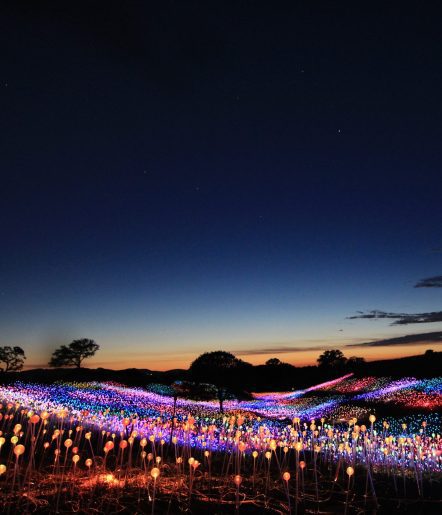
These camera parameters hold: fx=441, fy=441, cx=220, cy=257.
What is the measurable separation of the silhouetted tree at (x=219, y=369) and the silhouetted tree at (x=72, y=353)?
133 feet

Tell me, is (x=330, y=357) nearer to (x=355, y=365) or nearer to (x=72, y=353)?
(x=355, y=365)

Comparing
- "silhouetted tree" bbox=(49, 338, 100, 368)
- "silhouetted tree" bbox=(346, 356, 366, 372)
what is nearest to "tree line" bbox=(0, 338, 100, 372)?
"silhouetted tree" bbox=(49, 338, 100, 368)

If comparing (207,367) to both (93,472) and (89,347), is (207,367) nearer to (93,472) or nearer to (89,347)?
(93,472)

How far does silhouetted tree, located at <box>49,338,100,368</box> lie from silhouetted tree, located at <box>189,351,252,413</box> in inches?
1595

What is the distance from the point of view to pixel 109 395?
2756 cm

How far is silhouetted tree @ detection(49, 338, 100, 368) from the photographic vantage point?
62.8 m

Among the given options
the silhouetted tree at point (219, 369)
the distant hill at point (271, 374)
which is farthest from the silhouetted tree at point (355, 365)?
the silhouetted tree at point (219, 369)

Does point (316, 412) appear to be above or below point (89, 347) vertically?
below

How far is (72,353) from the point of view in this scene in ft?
207

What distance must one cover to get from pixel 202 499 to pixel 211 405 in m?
25.4

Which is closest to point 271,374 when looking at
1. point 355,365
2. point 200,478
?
point 355,365

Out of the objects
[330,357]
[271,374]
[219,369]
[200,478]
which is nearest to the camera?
[200,478]

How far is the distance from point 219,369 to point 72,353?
42422 millimetres

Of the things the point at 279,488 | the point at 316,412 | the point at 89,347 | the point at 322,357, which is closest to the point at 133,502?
the point at 279,488
